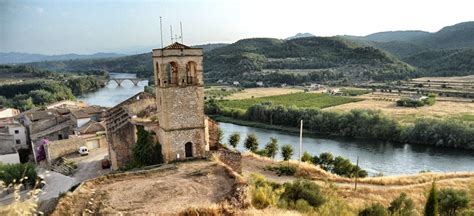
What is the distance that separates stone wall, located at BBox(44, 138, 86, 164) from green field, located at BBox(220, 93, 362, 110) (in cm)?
3471

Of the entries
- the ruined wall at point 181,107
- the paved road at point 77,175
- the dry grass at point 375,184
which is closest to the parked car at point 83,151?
the paved road at point 77,175

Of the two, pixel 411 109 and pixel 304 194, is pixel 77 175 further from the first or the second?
pixel 411 109

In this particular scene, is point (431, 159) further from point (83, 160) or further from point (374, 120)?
point (83, 160)

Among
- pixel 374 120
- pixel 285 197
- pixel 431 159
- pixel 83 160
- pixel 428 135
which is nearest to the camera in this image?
pixel 285 197

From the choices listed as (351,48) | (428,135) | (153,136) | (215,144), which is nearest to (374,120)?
(428,135)

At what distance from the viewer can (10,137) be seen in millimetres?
32344

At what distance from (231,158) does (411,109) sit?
4335 centimetres

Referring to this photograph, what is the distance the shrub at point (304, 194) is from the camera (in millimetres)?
13047

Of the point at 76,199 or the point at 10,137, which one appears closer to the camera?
the point at 76,199

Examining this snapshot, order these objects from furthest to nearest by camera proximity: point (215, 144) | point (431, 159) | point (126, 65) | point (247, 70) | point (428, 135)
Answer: point (126, 65) → point (247, 70) → point (428, 135) → point (431, 159) → point (215, 144)

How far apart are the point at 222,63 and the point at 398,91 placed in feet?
200

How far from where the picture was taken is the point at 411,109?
53.8m

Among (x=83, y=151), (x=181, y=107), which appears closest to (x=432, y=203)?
(x=181, y=107)

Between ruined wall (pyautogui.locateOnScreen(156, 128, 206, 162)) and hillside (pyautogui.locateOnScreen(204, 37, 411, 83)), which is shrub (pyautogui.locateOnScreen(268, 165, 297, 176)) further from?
hillside (pyautogui.locateOnScreen(204, 37, 411, 83))
